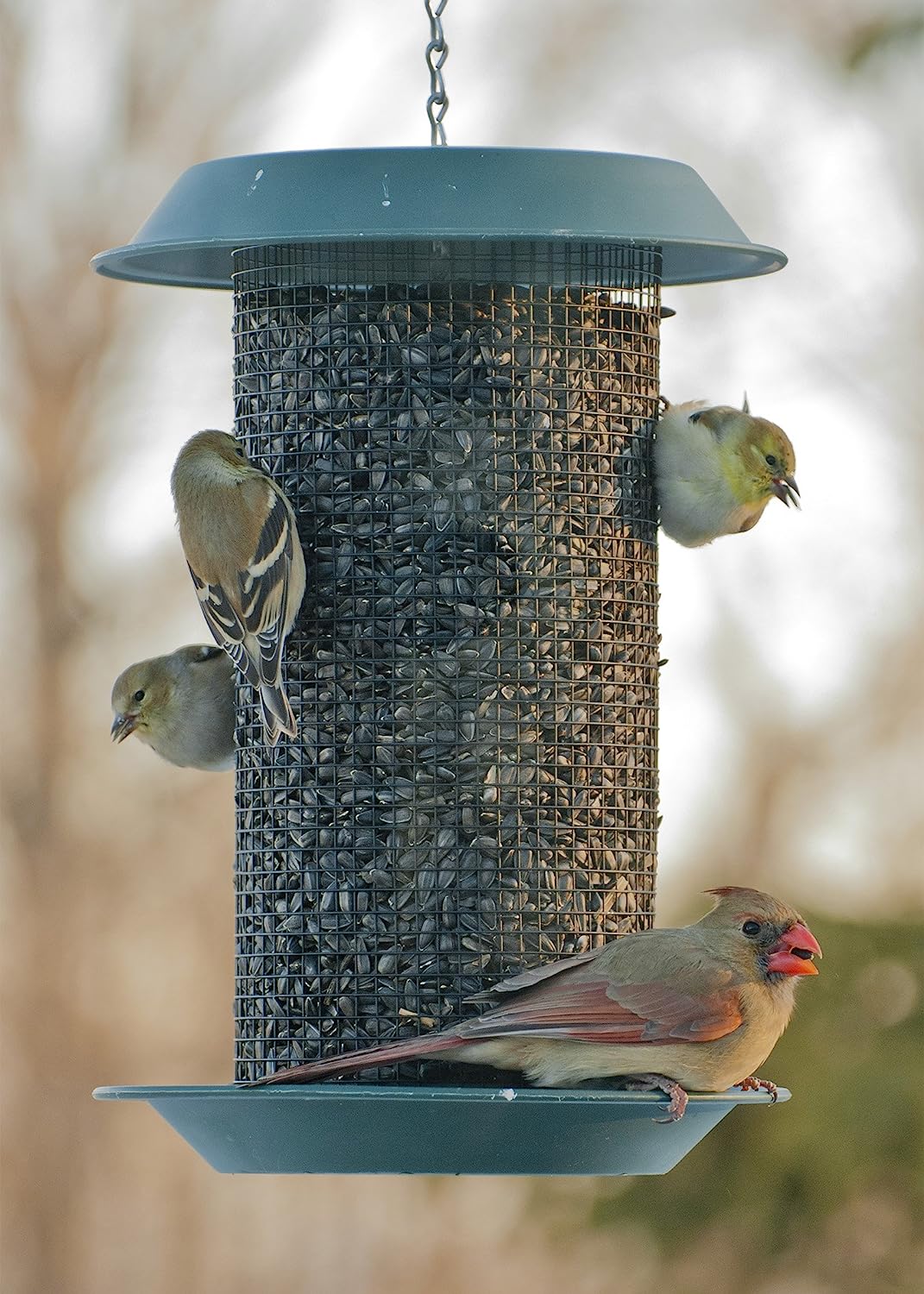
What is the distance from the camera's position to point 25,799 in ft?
65.6

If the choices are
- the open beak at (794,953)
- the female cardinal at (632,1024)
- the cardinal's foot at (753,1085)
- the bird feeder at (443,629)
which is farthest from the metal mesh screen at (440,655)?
the cardinal's foot at (753,1085)

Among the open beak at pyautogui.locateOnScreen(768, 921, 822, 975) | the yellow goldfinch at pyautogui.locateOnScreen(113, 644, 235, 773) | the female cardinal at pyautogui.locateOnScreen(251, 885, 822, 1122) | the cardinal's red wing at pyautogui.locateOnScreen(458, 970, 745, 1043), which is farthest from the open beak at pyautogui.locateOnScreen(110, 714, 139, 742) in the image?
the open beak at pyautogui.locateOnScreen(768, 921, 822, 975)

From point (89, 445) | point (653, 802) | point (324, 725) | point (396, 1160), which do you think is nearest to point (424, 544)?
point (324, 725)

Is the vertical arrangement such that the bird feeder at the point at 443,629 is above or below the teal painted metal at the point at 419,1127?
above

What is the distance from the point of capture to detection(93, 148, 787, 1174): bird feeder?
26.5ft

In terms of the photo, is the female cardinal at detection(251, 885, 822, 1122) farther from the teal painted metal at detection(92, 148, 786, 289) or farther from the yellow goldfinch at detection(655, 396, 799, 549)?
the teal painted metal at detection(92, 148, 786, 289)

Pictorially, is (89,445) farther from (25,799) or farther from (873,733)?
(873,733)

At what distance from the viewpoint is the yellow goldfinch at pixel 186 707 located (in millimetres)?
9141

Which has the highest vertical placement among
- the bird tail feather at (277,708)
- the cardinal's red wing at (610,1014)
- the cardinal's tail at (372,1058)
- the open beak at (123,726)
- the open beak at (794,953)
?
the bird tail feather at (277,708)

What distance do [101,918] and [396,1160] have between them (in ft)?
42.6

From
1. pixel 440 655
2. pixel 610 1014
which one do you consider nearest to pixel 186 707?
pixel 440 655

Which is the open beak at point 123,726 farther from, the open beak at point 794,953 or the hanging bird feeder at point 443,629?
the open beak at point 794,953

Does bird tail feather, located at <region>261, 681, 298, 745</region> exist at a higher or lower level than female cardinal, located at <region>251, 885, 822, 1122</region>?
higher

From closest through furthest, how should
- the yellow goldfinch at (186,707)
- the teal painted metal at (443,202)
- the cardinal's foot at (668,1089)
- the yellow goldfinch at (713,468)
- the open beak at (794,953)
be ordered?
the teal painted metal at (443,202)
the cardinal's foot at (668,1089)
the open beak at (794,953)
the yellow goldfinch at (713,468)
the yellow goldfinch at (186,707)
